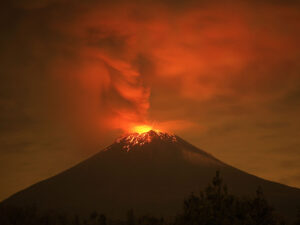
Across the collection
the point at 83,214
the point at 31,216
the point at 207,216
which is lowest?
the point at 207,216

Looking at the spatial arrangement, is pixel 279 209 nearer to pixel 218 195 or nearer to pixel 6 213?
pixel 6 213

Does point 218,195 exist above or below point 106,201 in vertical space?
below

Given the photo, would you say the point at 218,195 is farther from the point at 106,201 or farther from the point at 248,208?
the point at 106,201

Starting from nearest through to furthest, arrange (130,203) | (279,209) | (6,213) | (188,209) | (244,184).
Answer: (188,209), (6,213), (279,209), (130,203), (244,184)

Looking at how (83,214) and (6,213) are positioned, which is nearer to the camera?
(6,213)

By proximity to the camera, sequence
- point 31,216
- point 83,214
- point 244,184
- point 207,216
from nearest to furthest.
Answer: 1. point 207,216
2. point 31,216
3. point 83,214
4. point 244,184

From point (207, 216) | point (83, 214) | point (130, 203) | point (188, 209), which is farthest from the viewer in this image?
point (130, 203)

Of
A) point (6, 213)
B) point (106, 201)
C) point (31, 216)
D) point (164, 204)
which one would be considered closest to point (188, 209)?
point (31, 216)

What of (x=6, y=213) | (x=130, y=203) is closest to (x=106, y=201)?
(x=130, y=203)

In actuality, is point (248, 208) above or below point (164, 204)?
below
